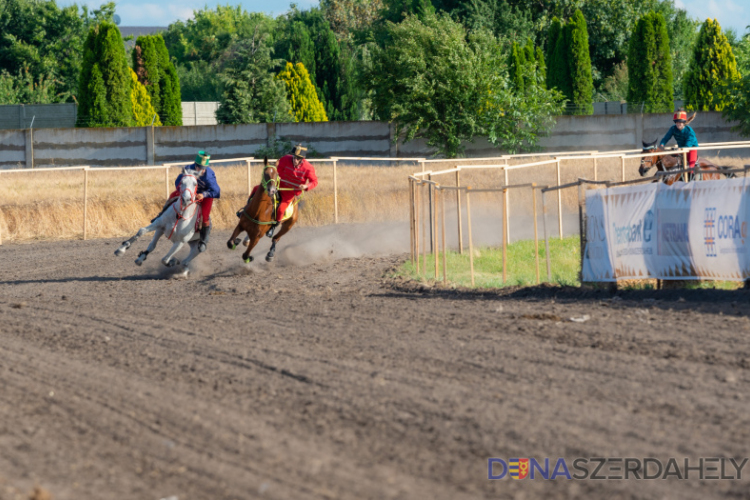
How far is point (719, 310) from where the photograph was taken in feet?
33.1

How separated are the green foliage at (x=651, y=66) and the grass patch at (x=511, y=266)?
2619 cm

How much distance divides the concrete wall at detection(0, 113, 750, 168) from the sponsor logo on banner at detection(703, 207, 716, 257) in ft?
80.7

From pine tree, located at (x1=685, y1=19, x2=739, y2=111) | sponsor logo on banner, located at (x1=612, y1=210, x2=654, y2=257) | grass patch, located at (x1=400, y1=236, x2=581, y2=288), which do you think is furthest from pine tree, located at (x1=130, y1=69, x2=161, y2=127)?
sponsor logo on banner, located at (x1=612, y1=210, x2=654, y2=257)

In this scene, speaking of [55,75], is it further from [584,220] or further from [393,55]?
[584,220]

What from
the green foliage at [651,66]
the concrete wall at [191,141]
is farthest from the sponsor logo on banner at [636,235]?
the green foliage at [651,66]

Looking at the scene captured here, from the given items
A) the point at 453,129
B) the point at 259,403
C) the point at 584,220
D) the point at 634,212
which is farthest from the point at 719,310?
the point at 453,129

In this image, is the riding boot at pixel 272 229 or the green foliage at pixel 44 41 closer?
the riding boot at pixel 272 229

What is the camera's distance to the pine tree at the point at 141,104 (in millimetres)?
48406

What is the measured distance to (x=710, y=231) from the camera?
36.4ft

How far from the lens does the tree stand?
38.6 metres

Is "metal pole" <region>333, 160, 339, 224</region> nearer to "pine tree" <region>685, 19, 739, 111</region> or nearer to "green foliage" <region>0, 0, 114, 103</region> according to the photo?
"pine tree" <region>685, 19, 739, 111</region>

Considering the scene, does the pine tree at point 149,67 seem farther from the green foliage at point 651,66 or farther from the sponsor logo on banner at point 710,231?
the sponsor logo on banner at point 710,231

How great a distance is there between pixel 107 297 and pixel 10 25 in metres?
54.1

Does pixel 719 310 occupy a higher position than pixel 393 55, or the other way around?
pixel 393 55
